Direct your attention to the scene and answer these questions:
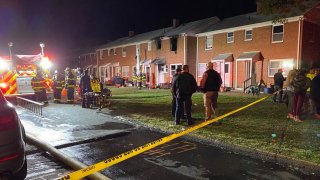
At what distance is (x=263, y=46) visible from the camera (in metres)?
23.3

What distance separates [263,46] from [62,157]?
20.6 metres

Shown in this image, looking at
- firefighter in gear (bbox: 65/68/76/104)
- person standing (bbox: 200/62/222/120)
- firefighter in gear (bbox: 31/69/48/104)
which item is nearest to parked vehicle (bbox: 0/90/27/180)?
person standing (bbox: 200/62/222/120)

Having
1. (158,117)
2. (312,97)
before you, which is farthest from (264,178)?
(158,117)

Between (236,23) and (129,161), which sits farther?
(236,23)

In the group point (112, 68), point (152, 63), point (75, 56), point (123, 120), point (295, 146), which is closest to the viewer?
point (295, 146)

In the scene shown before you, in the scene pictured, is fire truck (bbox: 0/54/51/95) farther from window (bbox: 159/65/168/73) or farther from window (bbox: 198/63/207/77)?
window (bbox: 159/65/168/73)

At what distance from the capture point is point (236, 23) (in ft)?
85.9

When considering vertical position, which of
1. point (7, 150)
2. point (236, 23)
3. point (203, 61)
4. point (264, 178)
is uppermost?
point (236, 23)

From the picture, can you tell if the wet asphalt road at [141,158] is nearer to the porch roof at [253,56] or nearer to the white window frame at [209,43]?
the porch roof at [253,56]

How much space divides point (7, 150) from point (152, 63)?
31.0 m

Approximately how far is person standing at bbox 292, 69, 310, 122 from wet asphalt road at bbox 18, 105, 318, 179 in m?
4.13

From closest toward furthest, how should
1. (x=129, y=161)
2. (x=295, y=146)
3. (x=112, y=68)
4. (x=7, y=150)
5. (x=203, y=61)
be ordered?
(x=7, y=150)
(x=129, y=161)
(x=295, y=146)
(x=203, y=61)
(x=112, y=68)

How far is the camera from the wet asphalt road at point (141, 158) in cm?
525

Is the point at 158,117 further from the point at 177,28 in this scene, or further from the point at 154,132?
the point at 177,28
